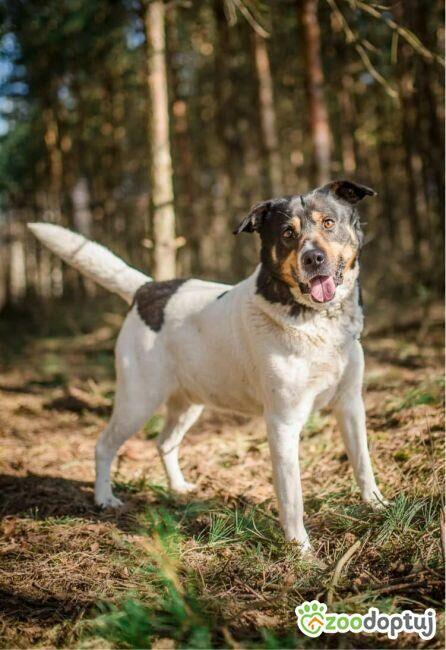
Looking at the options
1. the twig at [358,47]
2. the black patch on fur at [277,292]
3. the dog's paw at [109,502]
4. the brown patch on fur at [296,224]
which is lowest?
the dog's paw at [109,502]

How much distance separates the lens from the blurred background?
315 inches

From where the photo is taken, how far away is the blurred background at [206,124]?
800 cm

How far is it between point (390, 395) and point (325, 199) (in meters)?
3.12

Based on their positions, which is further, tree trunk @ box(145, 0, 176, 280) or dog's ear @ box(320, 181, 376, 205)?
tree trunk @ box(145, 0, 176, 280)

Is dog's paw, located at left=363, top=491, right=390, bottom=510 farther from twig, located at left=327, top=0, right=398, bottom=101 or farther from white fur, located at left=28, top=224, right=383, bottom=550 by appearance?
twig, located at left=327, top=0, right=398, bottom=101

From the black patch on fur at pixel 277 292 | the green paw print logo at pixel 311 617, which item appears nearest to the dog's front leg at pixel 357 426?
the black patch on fur at pixel 277 292

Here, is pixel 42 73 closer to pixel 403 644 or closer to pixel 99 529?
pixel 99 529

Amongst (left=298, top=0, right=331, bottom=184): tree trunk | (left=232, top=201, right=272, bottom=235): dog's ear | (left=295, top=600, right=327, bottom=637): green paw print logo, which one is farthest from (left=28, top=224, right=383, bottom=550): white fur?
(left=298, top=0, right=331, bottom=184): tree trunk

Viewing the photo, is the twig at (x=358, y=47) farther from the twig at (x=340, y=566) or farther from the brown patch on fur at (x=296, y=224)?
the twig at (x=340, y=566)

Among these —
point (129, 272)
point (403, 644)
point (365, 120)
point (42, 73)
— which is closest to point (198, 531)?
point (403, 644)

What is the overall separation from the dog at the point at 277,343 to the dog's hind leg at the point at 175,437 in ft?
1.41

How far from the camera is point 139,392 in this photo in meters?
4.41

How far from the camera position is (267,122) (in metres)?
11.5

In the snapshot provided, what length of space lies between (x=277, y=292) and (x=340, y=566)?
1.63 metres
